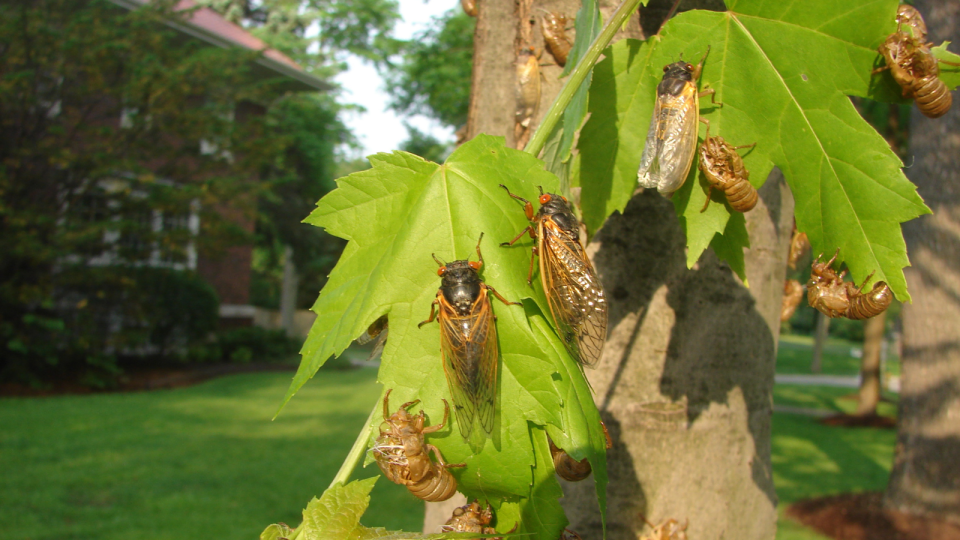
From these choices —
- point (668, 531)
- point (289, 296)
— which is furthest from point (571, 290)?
point (289, 296)

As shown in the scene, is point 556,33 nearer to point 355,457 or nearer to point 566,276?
point 566,276

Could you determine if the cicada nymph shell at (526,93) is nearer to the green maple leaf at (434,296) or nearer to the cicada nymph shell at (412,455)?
the green maple leaf at (434,296)

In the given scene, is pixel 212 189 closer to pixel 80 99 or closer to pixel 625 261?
pixel 80 99

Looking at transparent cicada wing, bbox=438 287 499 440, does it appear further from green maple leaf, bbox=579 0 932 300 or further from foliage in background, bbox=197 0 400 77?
foliage in background, bbox=197 0 400 77

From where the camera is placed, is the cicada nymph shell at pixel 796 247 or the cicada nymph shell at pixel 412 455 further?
the cicada nymph shell at pixel 796 247

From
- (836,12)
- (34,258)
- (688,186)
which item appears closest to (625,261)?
(688,186)

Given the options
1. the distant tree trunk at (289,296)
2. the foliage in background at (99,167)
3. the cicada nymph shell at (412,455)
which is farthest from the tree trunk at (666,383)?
the distant tree trunk at (289,296)
